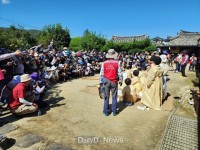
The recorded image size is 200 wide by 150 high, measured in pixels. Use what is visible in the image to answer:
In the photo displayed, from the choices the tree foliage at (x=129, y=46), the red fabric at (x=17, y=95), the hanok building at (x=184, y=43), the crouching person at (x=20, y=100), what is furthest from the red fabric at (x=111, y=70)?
the tree foliage at (x=129, y=46)

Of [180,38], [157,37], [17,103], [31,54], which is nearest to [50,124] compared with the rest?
[17,103]

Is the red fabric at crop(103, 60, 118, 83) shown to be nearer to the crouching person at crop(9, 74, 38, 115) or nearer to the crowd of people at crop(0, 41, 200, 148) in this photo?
the crowd of people at crop(0, 41, 200, 148)

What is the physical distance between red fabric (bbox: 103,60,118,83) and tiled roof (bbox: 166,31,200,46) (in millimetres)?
27584

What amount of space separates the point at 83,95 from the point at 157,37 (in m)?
40.5

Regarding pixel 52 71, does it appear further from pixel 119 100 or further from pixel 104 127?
pixel 104 127

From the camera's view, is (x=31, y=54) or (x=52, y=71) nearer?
(x=31, y=54)

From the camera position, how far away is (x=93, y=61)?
15055mm

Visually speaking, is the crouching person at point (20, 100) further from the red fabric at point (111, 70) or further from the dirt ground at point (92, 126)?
the red fabric at point (111, 70)

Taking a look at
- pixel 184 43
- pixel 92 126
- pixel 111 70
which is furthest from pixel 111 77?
pixel 184 43

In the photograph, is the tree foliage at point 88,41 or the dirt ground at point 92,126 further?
the tree foliage at point 88,41

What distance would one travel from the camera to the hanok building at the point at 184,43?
98.7 feet

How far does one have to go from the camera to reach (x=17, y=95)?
5391 mm

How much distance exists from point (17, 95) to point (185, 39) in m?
31.7

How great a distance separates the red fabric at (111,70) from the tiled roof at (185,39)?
1086 inches
